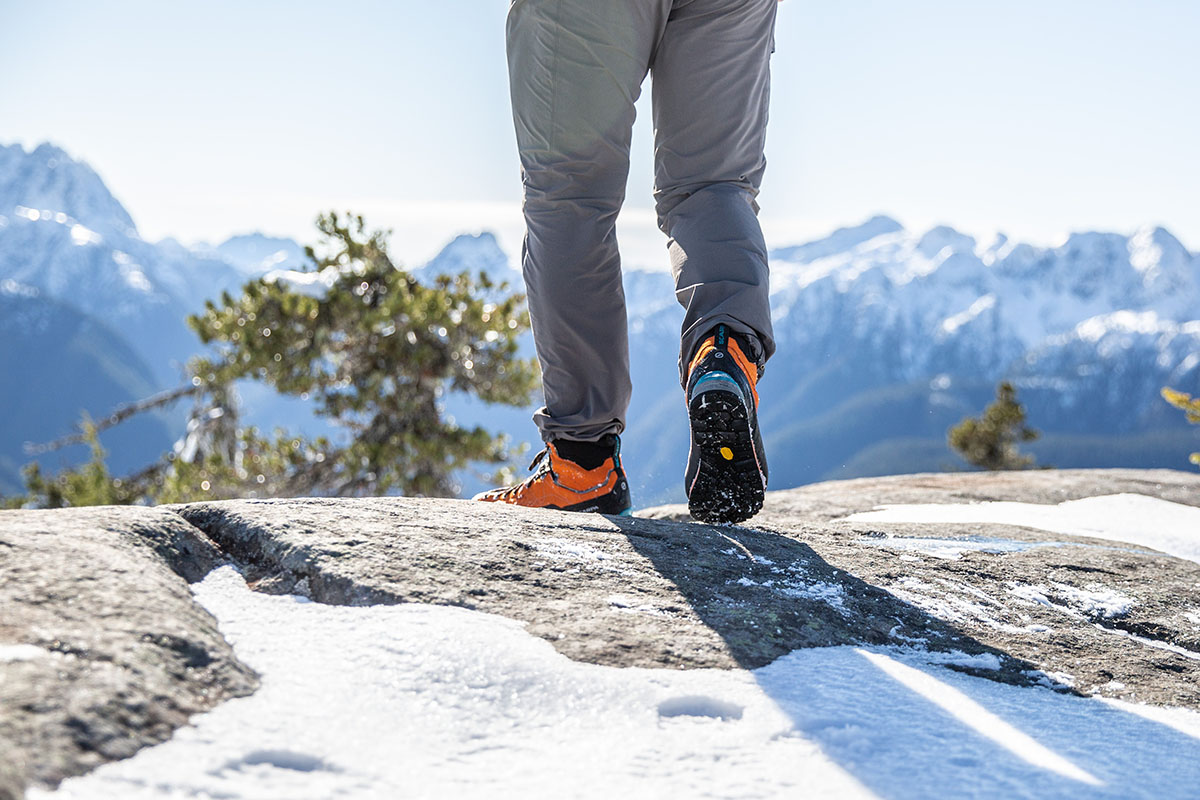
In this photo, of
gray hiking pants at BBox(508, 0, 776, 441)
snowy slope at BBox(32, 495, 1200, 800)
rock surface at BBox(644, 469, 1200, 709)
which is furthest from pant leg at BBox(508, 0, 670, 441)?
snowy slope at BBox(32, 495, 1200, 800)

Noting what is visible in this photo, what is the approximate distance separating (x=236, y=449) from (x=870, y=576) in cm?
828

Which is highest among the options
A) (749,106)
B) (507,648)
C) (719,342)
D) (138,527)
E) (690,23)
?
(690,23)

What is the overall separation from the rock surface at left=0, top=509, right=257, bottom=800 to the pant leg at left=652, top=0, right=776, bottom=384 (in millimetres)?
1197

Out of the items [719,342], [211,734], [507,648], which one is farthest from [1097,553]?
[211,734]

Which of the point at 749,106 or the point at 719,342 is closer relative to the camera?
the point at 719,342

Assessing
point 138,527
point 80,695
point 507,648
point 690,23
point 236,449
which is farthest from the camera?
Answer: point 236,449

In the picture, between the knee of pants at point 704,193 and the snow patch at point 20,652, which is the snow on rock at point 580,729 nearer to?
the snow patch at point 20,652

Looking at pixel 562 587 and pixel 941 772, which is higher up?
pixel 562 587

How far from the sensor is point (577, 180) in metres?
2.05

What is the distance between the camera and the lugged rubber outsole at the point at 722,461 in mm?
1852

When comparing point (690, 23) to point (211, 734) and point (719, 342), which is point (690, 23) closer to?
point (719, 342)

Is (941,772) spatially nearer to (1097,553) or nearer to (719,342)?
(719,342)

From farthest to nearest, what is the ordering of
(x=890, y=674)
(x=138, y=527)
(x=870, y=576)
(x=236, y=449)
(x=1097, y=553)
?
(x=236, y=449) → (x=1097, y=553) → (x=870, y=576) → (x=138, y=527) → (x=890, y=674)

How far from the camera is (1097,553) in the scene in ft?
7.95
